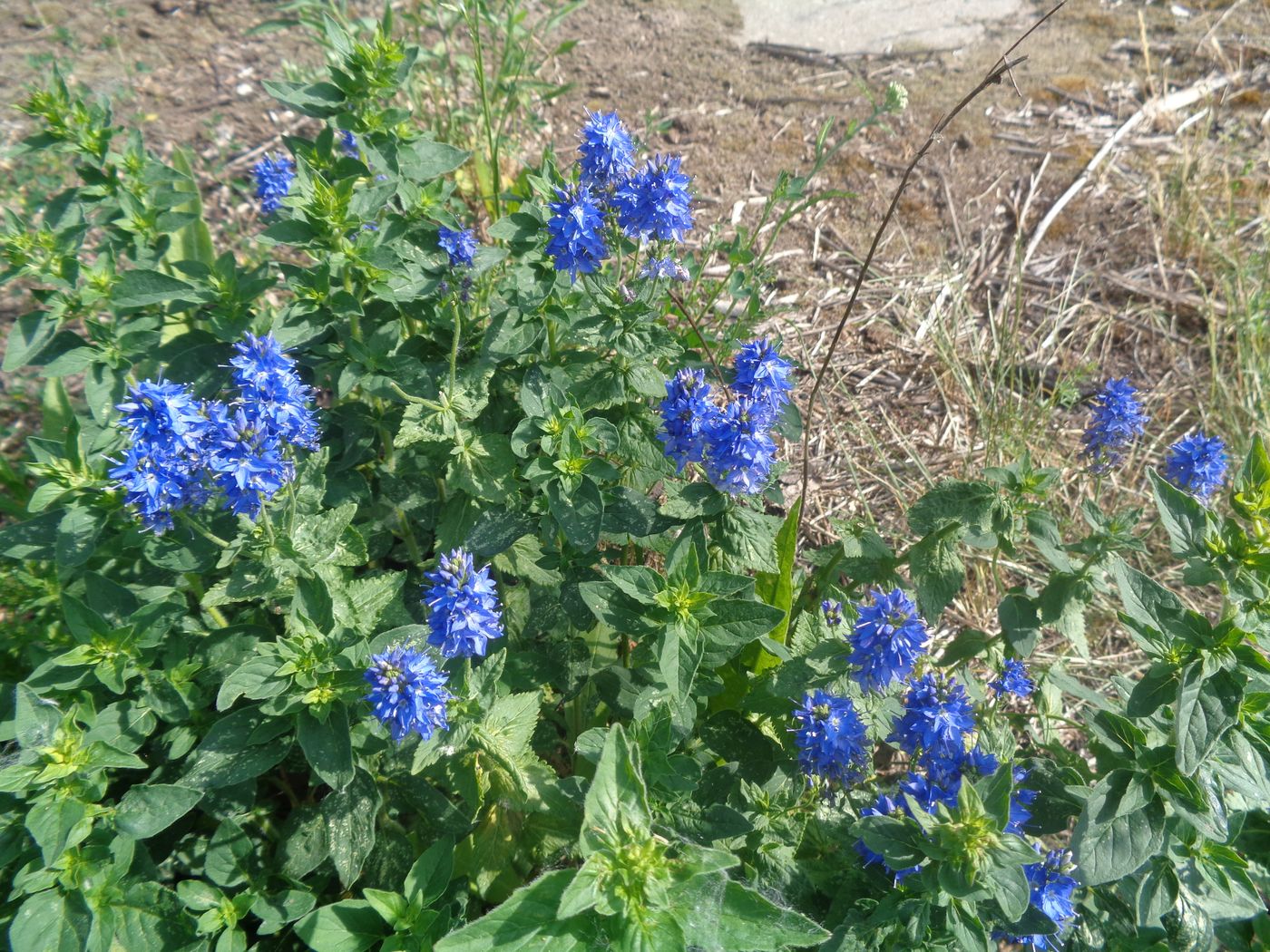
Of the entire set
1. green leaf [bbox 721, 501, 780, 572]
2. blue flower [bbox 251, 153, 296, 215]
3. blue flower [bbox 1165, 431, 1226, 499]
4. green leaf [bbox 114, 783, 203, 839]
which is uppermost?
blue flower [bbox 251, 153, 296, 215]

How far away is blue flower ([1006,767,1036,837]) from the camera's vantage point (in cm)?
201

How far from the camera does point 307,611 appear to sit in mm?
2131

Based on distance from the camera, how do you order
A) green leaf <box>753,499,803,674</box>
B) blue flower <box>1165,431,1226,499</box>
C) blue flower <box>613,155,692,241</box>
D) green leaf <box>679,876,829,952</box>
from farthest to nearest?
green leaf <box>753,499,803,674</box>, blue flower <box>1165,431,1226,499</box>, blue flower <box>613,155,692,241</box>, green leaf <box>679,876,829,952</box>

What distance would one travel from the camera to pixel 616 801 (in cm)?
179

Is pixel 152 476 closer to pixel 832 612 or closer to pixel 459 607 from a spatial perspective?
pixel 459 607

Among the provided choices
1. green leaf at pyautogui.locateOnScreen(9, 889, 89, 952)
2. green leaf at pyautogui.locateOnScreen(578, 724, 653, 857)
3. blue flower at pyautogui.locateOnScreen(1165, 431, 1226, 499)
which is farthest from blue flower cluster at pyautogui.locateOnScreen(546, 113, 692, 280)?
green leaf at pyautogui.locateOnScreen(9, 889, 89, 952)

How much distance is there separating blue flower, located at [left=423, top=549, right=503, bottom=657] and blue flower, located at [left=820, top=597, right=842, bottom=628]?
38.1 inches

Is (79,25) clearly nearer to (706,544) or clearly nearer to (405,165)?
(405,165)

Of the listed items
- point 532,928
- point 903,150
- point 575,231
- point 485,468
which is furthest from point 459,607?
point 903,150

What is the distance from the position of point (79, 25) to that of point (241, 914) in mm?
5660

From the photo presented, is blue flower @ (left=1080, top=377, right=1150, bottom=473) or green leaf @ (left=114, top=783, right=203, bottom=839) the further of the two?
blue flower @ (left=1080, top=377, right=1150, bottom=473)

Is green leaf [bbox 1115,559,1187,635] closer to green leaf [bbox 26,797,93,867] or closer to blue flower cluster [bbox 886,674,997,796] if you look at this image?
blue flower cluster [bbox 886,674,997,796]

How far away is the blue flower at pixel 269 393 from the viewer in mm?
2012

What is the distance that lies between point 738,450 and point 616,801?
0.88 metres
